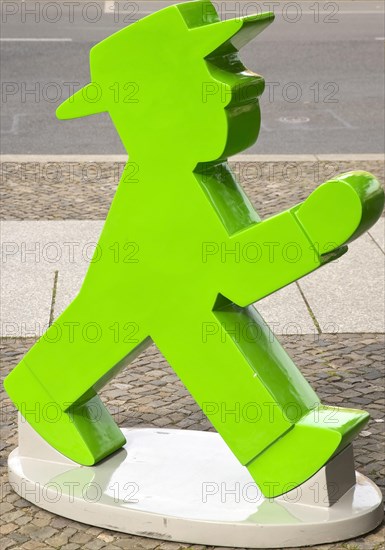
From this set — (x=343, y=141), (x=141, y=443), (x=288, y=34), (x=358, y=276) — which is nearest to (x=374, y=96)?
(x=343, y=141)

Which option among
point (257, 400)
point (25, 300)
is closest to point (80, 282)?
point (25, 300)

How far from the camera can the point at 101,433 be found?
4664mm

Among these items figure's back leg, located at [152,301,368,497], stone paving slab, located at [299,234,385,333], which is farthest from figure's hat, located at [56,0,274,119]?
stone paving slab, located at [299,234,385,333]

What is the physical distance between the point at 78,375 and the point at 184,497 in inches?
25.9

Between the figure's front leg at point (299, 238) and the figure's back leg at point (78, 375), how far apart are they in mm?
518

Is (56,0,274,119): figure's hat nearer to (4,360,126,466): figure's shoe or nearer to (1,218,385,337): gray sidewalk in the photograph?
(4,360,126,466): figure's shoe

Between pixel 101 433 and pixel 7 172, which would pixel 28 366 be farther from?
pixel 7 172

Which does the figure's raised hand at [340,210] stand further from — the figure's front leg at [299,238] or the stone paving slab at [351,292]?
the stone paving slab at [351,292]

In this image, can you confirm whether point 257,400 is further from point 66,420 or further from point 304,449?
point 66,420

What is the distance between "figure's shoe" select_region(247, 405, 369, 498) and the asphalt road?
23.0 ft

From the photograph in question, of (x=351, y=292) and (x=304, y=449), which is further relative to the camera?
(x=351, y=292)

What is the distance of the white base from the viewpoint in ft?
13.6

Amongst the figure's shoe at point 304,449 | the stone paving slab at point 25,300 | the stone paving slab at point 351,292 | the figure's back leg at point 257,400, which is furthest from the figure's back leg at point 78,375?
the stone paving slab at point 351,292

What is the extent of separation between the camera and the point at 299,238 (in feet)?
12.9
